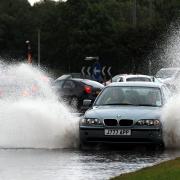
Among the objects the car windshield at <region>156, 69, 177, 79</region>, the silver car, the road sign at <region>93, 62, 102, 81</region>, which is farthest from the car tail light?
the silver car

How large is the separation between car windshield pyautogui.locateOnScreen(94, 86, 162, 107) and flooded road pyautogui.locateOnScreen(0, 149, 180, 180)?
4.90 ft

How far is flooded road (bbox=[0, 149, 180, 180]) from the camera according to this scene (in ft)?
43.0

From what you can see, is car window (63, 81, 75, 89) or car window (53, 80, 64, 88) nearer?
car window (63, 81, 75, 89)

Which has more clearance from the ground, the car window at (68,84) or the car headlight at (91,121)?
the car window at (68,84)

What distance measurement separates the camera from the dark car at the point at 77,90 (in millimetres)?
38656

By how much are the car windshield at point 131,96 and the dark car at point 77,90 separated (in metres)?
18.8

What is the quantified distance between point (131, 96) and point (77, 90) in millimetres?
20872

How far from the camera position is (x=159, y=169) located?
41.2 ft

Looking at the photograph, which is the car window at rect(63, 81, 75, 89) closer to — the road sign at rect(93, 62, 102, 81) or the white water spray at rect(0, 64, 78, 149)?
the road sign at rect(93, 62, 102, 81)

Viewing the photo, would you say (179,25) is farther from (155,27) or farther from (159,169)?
(159,169)

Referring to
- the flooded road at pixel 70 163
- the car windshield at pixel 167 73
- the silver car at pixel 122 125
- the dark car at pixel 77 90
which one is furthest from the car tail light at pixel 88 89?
the flooded road at pixel 70 163

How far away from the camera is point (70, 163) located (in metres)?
14.9

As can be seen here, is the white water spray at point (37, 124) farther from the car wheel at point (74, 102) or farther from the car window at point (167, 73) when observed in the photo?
the car window at point (167, 73)

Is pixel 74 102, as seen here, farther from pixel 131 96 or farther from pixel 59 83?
pixel 131 96
